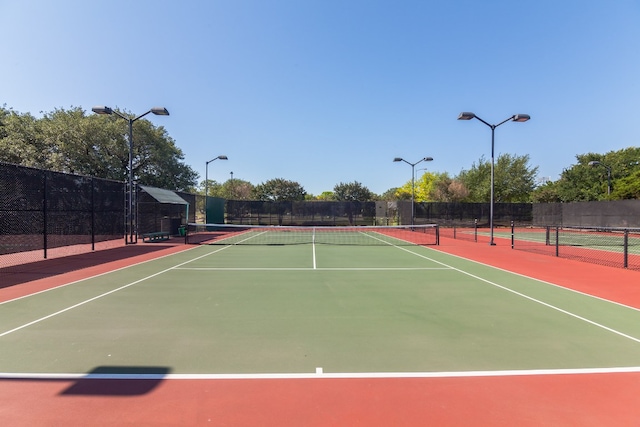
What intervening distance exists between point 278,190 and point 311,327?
67.2m

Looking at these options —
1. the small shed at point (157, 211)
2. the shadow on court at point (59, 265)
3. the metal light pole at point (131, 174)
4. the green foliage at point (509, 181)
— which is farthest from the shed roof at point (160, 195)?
the green foliage at point (509, 181)

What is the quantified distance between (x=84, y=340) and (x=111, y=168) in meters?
33.5

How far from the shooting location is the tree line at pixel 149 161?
104 ft

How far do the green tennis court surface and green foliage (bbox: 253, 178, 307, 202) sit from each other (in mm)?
62230

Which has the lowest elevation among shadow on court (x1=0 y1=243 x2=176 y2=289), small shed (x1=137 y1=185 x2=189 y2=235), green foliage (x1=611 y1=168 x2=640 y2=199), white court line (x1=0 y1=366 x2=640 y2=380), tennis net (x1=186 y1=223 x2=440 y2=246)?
Answer: white court line (x1=0 y1=366 x2=640 y2=380)

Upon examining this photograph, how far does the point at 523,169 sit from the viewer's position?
54.6 m

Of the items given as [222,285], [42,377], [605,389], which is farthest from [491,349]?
[222,285]

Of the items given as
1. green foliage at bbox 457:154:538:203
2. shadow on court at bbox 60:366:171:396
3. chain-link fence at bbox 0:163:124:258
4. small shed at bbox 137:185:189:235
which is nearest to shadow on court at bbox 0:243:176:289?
chain-link fence at bbox 0:163:124:258

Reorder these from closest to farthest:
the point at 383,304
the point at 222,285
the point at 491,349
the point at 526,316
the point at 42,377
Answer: the point at 42,377, the point at 491,349, the point at 526,316, the point at 383,304, the point at 222,285

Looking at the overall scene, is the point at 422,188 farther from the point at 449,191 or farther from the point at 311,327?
the point at 311,327

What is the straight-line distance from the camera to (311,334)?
5.33 meters

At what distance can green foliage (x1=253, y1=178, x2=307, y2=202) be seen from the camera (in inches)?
2830

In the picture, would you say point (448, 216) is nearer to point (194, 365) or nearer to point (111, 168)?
point (111, 168)

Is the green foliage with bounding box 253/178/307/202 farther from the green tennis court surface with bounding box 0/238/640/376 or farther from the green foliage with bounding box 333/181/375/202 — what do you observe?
the green tennis court surface with bounding box 0/238/640/376
